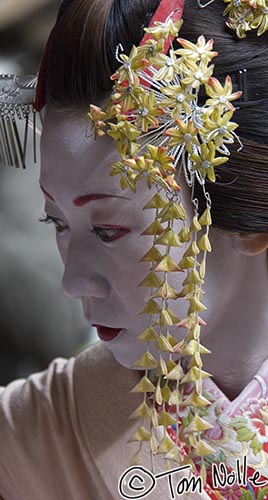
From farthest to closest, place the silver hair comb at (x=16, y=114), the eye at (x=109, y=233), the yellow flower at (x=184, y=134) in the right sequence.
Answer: the silver hair comb at (x=16, y=114) < the eye at (x=109, y=233) < the yellow flower at (x=184, y=134)

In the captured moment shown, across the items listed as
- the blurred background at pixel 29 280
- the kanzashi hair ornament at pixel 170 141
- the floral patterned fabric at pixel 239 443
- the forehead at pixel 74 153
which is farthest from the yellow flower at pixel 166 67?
the blurred background at pixel 29 280

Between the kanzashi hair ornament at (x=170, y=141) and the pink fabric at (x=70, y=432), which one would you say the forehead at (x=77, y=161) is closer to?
the kanzashi hair ornament at (x=170, y=141)

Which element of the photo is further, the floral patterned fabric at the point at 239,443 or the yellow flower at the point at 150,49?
the floral patterned fabric at the point at 239,443

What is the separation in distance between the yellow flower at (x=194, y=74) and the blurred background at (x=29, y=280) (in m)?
0.85

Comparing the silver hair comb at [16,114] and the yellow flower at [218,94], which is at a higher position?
the silver hair comb at [16,114]

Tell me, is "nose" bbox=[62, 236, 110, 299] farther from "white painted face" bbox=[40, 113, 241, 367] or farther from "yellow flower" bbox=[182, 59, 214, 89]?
"yellow flower" bbox=[182, 59, 214, 89]

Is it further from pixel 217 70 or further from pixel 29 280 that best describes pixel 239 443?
pixel 29 280

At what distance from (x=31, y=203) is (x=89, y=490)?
72 centimetres

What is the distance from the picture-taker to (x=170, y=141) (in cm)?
81

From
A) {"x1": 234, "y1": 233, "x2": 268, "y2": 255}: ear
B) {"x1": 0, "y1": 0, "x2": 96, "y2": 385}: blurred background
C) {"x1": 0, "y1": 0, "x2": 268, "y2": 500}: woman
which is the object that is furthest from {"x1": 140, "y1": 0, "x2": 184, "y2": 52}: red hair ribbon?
{"x1": 0, "y1": 0, "x2": 96, "y2": 385}: blurred background

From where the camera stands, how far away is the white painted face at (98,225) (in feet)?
2.92

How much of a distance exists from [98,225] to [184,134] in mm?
151

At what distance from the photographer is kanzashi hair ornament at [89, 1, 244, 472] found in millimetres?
808

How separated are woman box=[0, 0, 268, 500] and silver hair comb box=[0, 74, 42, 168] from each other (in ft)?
0.21
